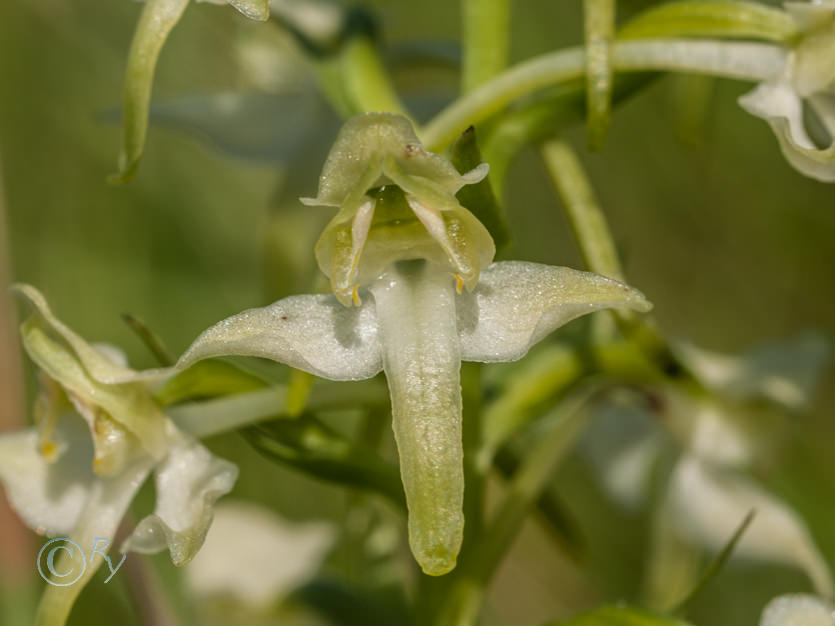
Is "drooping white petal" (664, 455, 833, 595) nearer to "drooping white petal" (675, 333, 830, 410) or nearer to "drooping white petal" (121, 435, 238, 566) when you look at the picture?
"drooping white petal" (675, 333, 830, 410)

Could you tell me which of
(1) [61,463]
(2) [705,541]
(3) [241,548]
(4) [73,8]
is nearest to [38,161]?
(4) [73,8]

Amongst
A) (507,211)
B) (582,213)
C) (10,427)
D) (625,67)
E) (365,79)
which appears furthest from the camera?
(507,211)

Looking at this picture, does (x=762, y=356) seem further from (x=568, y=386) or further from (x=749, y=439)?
(x=568, y=386)

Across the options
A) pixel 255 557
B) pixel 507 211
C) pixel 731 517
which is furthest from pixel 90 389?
pixel 507 211

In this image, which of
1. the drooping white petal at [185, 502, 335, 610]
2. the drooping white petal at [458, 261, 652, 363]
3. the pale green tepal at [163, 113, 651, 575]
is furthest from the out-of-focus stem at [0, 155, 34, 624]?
the drooping white petal at [458, 261, 652, 363]

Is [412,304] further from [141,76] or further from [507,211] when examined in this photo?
[507,211]

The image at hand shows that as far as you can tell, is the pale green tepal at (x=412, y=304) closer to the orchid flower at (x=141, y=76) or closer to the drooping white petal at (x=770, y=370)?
the orchid flower at (x=141, y=76)
